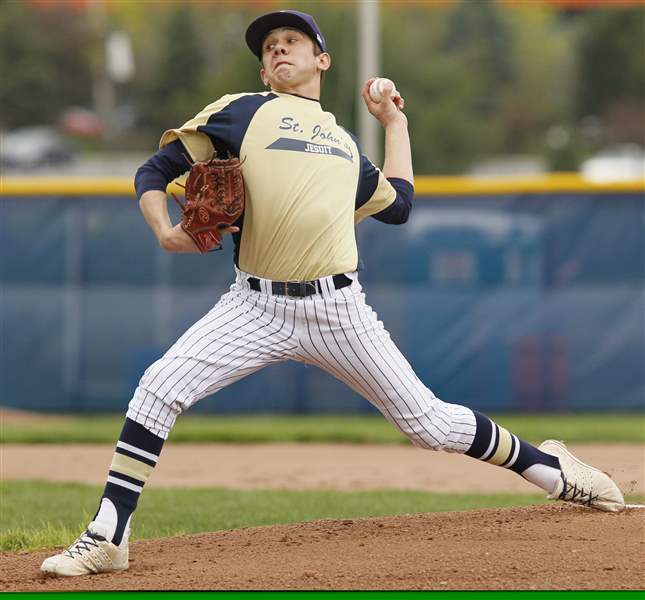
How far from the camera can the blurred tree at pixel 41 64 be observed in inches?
1479

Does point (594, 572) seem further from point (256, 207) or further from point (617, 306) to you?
point (617, 306)

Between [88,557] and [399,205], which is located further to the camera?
[399,205]

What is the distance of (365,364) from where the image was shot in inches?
179

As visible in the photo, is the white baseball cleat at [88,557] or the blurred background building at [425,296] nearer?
the white baseball cleat at [88,557]

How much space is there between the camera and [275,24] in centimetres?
460

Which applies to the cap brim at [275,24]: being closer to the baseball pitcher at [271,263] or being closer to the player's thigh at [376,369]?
the baseball pitcher at [271,263]

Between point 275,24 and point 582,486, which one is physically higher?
point 275,24

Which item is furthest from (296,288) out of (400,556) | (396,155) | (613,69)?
(613,69)

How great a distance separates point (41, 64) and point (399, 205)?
37.6m

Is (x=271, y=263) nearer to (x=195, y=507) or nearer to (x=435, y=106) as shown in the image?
(x=195, y=507)

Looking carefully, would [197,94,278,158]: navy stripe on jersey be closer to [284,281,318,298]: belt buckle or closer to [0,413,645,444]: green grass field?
[284,281,318,298]: belt buckle

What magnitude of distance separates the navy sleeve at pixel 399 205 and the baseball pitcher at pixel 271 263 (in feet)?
0.24

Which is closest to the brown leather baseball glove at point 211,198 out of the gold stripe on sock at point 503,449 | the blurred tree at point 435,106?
the gold stripe on sock at point 503,449

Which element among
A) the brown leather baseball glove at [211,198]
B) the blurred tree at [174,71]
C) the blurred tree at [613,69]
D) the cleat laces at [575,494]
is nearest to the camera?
the brown leather baseball glove at [211,198]
